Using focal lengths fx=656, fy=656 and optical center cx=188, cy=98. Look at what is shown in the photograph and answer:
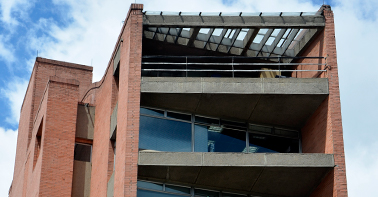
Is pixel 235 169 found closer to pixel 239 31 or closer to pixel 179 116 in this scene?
pixel 179 116

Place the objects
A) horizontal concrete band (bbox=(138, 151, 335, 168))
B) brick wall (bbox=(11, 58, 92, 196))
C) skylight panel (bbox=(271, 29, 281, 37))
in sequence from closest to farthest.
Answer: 1. horizontal concrete band (bbox=(138, 151, 335, 168))
2. skylight panel (bbox=(271, 29, 281, 37))
3. brick wall (bbox=(11, 58, 92, 196))

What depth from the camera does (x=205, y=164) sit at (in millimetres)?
25219

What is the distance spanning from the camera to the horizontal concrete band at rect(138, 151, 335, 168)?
988 inches

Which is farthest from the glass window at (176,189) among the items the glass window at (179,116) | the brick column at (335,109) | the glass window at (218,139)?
the brick column at (335,109)

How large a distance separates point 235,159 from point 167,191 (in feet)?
9.84

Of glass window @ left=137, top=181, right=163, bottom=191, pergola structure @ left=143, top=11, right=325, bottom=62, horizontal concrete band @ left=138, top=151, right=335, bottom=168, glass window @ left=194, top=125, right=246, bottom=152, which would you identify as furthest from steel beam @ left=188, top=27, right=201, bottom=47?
glass window @ left=137, top=181, right=163, bottom=191

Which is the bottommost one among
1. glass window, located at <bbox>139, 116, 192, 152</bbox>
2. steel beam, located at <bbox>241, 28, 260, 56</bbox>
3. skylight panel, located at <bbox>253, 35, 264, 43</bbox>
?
glass window, located at <bbox>139, 116, 192, 152</bbox>

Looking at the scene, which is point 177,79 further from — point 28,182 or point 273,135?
point 28,182

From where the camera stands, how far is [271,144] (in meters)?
28.1

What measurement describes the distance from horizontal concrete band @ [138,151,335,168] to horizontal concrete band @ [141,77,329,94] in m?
2.58

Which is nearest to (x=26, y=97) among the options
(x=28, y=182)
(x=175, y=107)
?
(x=28, y=182)

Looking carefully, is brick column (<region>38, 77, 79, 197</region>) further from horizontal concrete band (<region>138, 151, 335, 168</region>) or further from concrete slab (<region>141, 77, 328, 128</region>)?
horizontal concrete band (<region>138, 151, 335, 168</region>)

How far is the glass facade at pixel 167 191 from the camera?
25.6 m

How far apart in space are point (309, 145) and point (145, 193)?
7324mm
